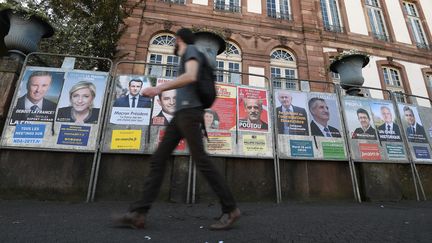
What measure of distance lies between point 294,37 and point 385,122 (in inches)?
357

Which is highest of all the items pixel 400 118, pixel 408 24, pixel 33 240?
pixel 408 24

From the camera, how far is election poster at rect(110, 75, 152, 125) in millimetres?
4114

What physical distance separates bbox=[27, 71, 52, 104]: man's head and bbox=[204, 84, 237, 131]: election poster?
2.73 meters

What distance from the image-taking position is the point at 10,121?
12.6ft

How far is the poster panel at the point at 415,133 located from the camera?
4941 mm

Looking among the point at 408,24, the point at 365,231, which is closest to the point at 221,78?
the point at 365,231

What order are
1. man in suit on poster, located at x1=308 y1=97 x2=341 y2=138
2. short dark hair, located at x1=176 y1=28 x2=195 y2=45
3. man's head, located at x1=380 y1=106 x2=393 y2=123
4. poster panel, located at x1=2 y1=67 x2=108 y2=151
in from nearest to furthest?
short dark hair, located at x1=176 y1=28 x2=195 y2=45 → poster panel, located at x1=2 y1=67 x2=108 y2=151 → man in suit on poster, located at x1=308 y1=97 x2=341 y2=138 → man's head, located at x1=380 y1=106 x2=393 y2=123

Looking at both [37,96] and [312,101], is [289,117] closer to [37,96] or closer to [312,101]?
[312,101]

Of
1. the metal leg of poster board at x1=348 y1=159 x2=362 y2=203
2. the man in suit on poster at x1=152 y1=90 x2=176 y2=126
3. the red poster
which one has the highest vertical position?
the man in suit on poster at x1=152 y1=90 x2=176 y2=126

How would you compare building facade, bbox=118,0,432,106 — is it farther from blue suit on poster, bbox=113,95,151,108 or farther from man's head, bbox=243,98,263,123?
blue suit on poster, bbox=113,95,151,108

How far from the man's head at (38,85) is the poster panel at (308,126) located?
Answer: 4.05 metres

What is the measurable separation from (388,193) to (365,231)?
290 cm

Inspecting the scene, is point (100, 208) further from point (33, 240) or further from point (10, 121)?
point (10, 121)

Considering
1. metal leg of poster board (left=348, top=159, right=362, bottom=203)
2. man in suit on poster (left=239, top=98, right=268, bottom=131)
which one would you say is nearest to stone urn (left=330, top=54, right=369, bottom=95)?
metal leg of poster board (left=348, top=159, right=362, bottom=203)
